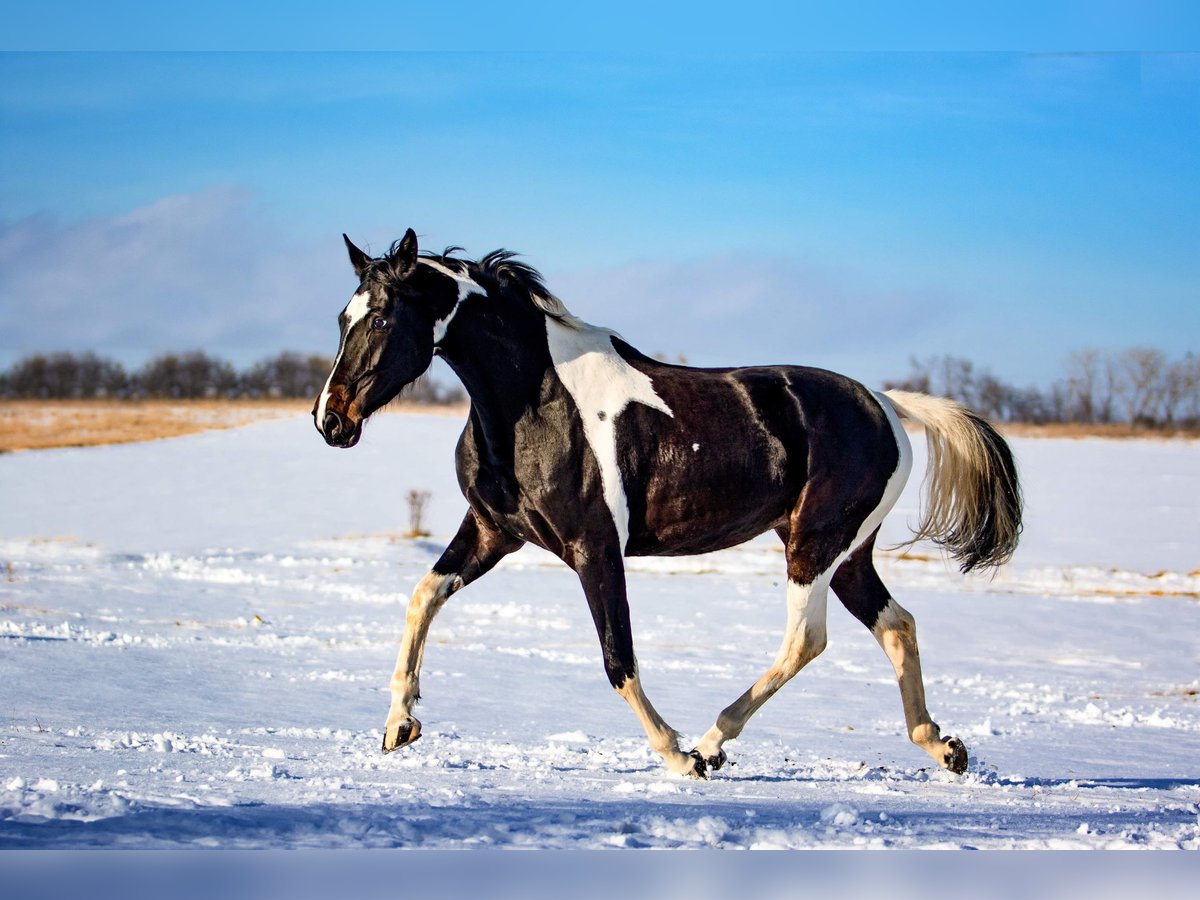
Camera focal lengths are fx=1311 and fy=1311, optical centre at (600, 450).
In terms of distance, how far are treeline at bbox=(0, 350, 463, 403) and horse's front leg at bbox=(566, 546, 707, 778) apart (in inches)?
203

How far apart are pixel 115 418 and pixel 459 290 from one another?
723cm

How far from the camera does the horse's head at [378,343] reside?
3182 millimetres

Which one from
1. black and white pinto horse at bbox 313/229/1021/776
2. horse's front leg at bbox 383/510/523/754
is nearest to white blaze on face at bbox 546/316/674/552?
black and white pinto horse at bbox 313/229/1021/776

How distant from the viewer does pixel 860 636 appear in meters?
6.86

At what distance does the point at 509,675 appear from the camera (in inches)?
207

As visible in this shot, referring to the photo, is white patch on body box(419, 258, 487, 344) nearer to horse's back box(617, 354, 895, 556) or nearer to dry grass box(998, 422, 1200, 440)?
horse's back box(617, 354, 895, 556)

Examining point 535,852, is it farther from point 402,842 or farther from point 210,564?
point 210,564

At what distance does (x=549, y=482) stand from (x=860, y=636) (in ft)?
13.1

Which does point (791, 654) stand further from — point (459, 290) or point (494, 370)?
point (459, 290)

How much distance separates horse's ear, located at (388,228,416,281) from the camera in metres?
3.20

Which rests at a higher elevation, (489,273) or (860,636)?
(489,273)

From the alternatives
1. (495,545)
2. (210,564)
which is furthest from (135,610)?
(495,545)

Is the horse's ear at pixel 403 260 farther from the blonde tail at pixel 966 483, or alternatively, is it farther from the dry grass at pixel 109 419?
the dry grass at pixel 109 419

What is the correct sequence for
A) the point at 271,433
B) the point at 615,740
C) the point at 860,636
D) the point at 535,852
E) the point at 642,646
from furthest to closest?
1. the point at 271,433
2. the point at 860,636
3. the point at 642,646
4. the point at 615,740
5. the point at 535,852
